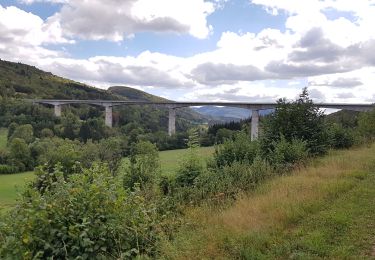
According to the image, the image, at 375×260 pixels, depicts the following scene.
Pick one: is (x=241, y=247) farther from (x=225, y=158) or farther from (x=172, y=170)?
(x=225, y=158)

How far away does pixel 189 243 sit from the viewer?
7.73 meters

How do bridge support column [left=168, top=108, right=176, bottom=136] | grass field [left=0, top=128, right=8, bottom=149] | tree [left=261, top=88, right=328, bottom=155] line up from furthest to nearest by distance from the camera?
grass field [left=0, top=128, right=8, bottom=149] < bridge support column [left=168, top=108, right=176, bottom=136] < tree [left=261, top=88, right=328, bottom=155]

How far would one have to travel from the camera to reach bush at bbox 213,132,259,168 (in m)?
17.3

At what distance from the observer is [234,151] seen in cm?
1759

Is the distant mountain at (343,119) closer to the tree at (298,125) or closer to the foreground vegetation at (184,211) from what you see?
the tree at (298,125)

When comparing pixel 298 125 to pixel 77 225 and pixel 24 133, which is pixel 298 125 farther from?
pixel 24 133

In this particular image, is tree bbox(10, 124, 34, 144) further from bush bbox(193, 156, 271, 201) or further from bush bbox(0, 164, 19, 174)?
bush bbox(193, 156, 271, 201)

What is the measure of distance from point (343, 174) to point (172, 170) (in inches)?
235

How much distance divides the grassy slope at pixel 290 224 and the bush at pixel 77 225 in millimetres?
811

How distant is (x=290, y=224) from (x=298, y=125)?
1184 cm

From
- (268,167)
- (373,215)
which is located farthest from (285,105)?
Answer: (373,215)

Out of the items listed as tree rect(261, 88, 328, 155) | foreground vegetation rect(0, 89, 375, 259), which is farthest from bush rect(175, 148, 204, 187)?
tree rect(261, 88, 328, 155)

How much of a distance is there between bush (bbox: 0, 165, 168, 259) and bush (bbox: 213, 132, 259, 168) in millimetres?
9533

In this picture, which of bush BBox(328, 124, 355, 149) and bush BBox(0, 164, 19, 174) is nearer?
bush BBox(328, 124, 355, 149)
